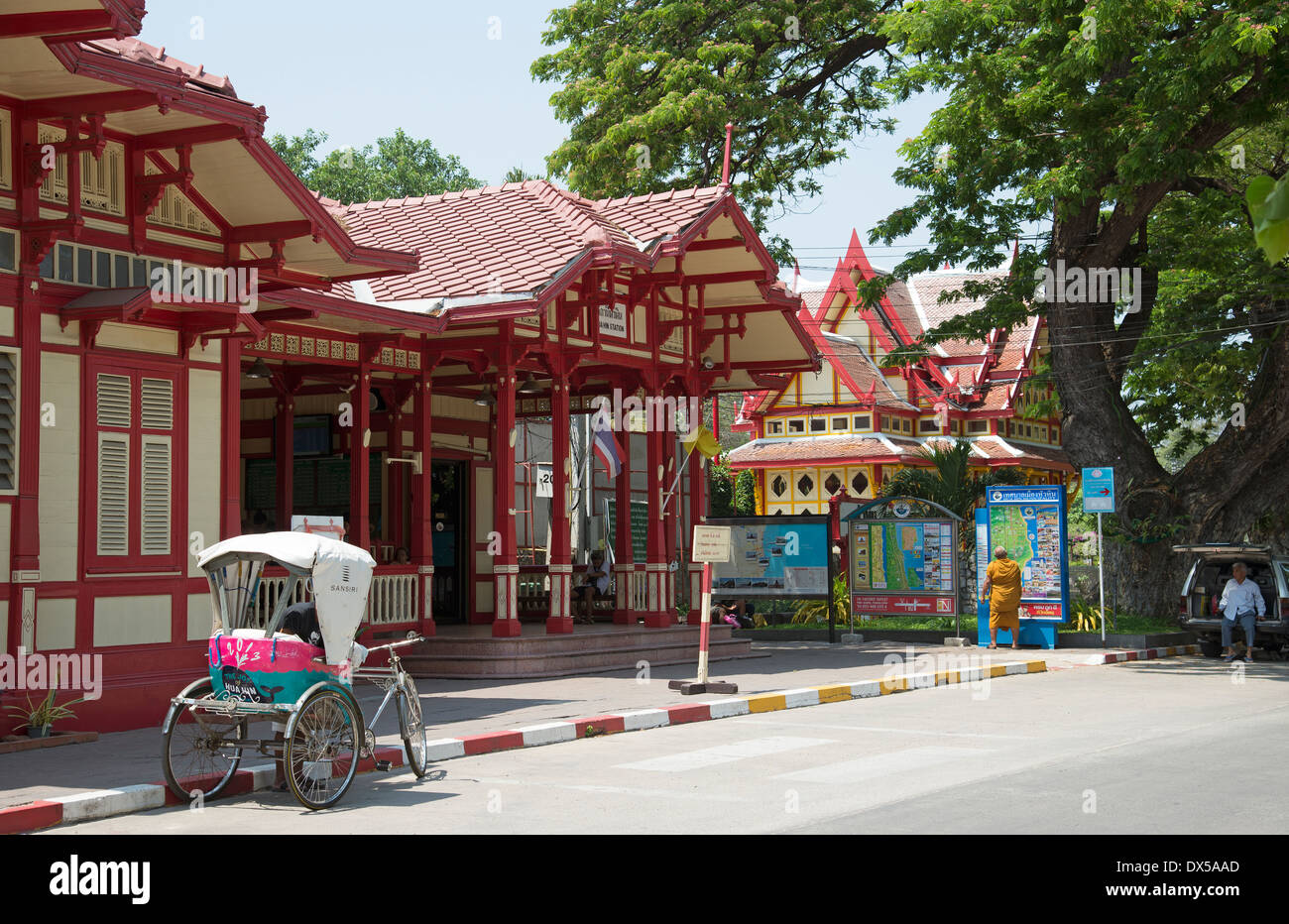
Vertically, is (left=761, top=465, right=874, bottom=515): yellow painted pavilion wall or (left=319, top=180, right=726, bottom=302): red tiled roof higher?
(left=319, top=180, right=726, bottom=302): red tiled roof

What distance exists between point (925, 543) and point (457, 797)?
1608 cm

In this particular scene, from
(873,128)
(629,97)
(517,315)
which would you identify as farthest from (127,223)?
(873,128)

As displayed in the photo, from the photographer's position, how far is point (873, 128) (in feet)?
105

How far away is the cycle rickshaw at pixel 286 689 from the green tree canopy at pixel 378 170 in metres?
50.2

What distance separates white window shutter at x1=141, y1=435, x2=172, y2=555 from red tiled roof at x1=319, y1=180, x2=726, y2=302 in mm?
4360

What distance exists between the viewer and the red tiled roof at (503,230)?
1800 centimetres

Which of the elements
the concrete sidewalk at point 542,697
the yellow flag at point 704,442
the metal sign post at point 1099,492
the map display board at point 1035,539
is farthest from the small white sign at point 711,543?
the map display board at point 1035,539

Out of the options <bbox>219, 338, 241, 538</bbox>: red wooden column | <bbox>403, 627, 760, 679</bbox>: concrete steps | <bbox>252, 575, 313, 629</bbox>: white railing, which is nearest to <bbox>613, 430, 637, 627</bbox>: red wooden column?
<bbox>403, 627, 760, 679</bbox>: concrete steps

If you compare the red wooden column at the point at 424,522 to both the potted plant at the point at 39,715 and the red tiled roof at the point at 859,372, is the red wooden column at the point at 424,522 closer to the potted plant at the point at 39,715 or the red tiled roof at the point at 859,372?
the potted plant at the point at 39,715

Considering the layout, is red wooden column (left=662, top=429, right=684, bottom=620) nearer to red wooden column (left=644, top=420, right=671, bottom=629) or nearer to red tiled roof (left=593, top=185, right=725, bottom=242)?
red wooden column (left=644, top=420, right=671, bottom=629)

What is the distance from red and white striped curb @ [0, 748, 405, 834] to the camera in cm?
858

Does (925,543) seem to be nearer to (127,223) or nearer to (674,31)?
(674,31)

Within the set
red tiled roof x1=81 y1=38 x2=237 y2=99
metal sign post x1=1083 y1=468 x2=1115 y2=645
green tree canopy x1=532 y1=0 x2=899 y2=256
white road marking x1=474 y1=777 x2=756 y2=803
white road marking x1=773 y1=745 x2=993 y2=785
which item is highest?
green tree canopy x1=532 y1=0 x2=899 y2=256

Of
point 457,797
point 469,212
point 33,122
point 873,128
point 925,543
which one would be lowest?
point 457,797
